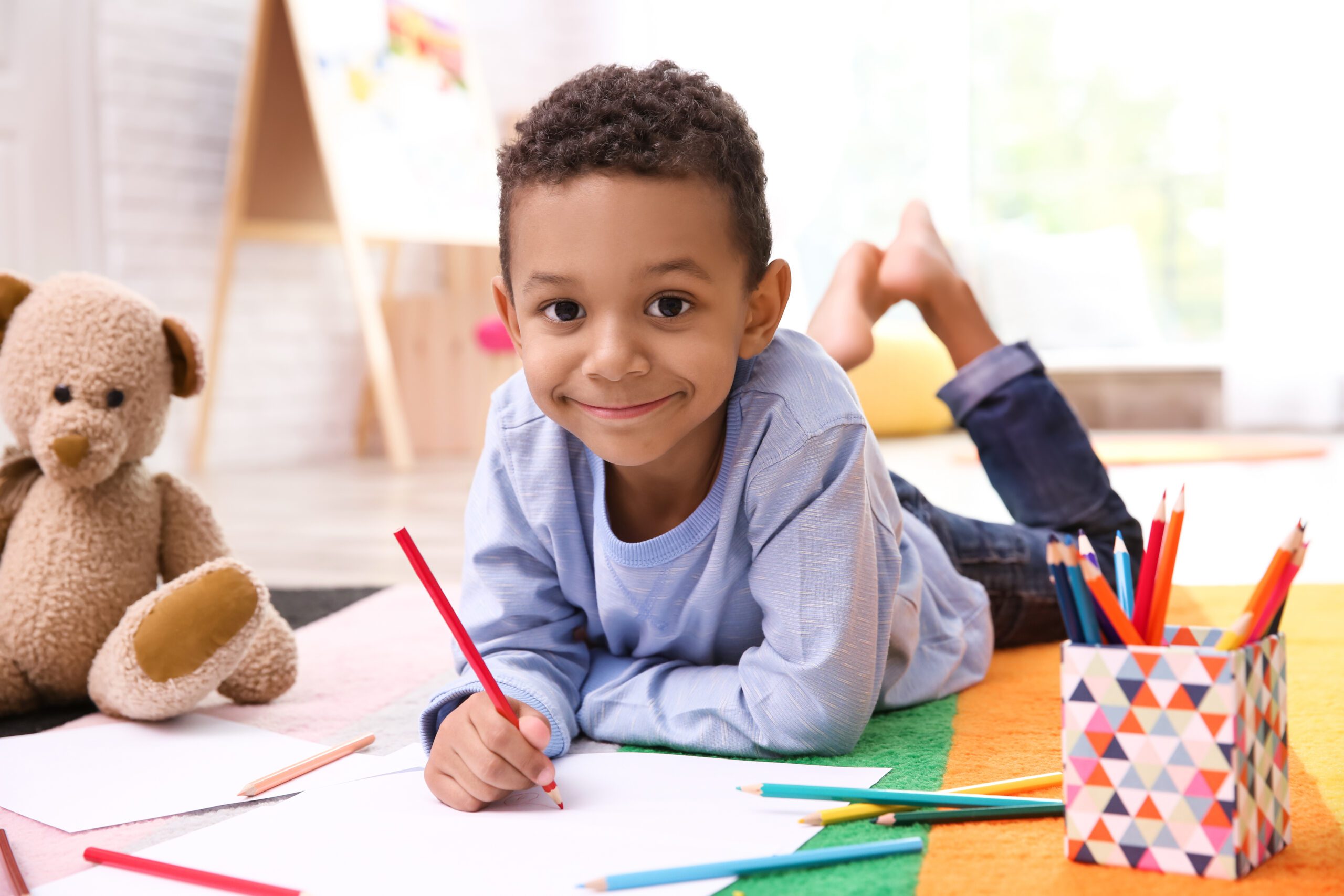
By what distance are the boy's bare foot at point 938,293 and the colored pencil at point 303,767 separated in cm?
71

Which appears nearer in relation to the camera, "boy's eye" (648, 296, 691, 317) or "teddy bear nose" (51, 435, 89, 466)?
"boy's eye" (648, 296, 691, 317)

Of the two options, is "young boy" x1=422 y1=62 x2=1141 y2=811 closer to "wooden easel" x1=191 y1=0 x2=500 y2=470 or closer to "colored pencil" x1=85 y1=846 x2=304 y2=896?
"colored pencil" x1=85 y1=846 x2=304 y2=896

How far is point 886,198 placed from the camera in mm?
4215

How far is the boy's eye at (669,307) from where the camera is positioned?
2.34 feet

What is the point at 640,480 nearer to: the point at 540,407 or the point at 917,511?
the point at 540,407

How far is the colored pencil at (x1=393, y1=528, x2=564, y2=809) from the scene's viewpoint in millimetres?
605

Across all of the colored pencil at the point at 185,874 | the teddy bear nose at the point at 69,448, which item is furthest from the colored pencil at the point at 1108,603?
the teddy bear nose at the point at 69,448

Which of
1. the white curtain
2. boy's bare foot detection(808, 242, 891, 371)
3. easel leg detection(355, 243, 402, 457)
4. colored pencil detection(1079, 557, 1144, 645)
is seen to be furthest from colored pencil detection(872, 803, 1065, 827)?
easel leg detection(355, 243, 402, 457)

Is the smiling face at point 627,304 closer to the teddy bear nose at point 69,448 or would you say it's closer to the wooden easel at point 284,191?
the teddy bear nose at point 69,448

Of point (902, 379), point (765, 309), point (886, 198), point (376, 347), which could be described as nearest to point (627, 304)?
point (765, 309)

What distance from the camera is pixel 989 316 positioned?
3.67 metres

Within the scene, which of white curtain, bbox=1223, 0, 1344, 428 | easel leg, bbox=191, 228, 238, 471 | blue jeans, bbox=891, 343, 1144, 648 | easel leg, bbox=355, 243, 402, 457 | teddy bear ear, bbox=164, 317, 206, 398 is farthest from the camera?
easel leg, bbox=355, 243, 402, 457

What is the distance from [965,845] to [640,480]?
351 mm

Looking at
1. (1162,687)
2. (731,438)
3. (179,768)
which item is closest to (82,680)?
(179,768)
